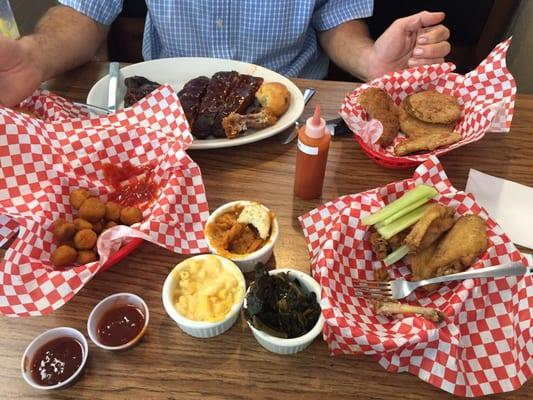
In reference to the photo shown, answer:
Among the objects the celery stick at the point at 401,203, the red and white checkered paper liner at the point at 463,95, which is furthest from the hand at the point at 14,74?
the celery stick at the point at 401,203

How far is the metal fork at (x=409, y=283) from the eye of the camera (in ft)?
4.01

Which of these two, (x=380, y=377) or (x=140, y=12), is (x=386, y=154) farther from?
(x=140, y=12)

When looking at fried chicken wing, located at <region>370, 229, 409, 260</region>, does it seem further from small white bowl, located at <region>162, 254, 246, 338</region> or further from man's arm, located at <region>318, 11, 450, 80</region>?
man's arm, located at <region>318, 11, 450, 80</region>

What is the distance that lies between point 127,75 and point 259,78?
0.67m

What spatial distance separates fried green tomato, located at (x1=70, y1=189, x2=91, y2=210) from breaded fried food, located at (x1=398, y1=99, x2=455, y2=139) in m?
1.37

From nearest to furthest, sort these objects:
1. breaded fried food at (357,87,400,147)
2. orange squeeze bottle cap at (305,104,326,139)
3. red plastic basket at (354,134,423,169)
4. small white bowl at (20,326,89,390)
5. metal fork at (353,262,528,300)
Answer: small white bowl at (20,326,89,390) → metal fork at (353,262,528,300) → orange squeeze bottle cap at (305,104,326,139) → red plastic basket at (354,134,423,169) → breaded fried food at (357,87,400,147)

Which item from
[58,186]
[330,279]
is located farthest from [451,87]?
[58,186]

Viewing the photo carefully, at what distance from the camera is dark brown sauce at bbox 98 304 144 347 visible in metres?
1.23

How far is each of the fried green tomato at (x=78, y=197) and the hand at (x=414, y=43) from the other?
1546mm

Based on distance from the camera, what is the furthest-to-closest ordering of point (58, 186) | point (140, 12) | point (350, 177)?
point (140, 12) → point (350, 177) → point (58, 186)

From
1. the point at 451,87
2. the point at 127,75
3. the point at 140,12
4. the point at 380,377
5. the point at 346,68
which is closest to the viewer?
the point at 380,377

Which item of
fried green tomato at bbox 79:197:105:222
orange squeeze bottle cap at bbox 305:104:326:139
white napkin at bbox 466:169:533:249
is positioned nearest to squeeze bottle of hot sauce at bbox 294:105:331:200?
orange squeeze bottle cap at bbox 305:104:326:139

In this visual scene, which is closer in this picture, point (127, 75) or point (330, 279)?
point (330, 279)

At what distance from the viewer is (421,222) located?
4.44 ft
